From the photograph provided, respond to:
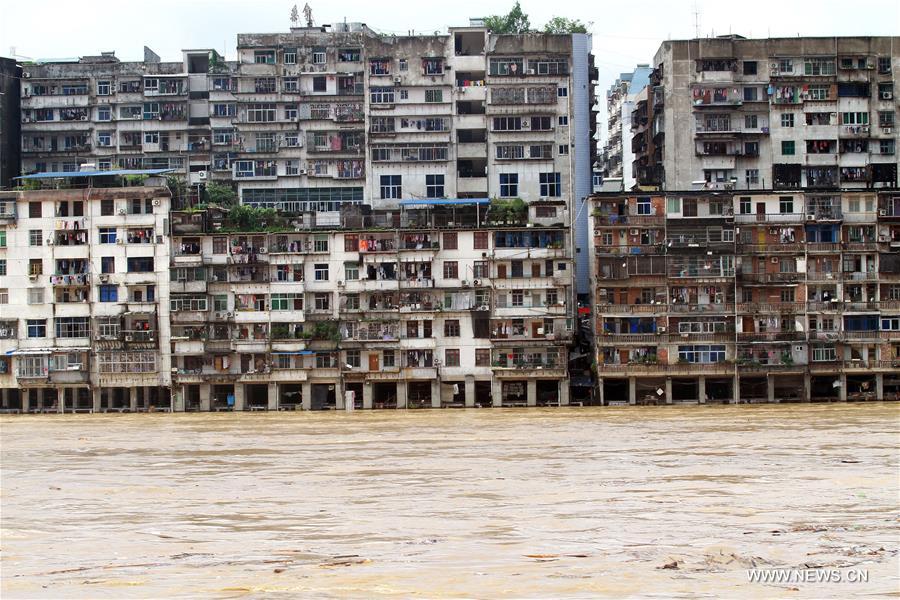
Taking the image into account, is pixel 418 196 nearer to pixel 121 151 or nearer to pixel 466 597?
pixel 121 151

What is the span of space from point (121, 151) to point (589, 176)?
32666mm

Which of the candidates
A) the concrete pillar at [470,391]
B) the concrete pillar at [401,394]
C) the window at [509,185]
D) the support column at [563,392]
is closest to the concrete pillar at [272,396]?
the concrete pillar at [401,394]

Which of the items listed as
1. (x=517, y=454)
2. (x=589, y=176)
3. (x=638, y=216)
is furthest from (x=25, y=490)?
(x=589, y=176)

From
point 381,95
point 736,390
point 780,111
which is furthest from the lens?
point 381,95

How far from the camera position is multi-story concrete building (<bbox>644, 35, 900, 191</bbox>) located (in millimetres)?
84312

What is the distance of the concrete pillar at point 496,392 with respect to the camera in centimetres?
7731

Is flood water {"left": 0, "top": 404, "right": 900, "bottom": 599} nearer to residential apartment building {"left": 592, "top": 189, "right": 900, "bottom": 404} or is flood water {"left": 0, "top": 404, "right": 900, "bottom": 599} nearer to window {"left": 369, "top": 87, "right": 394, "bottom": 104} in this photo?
residential apartment building {"left": 592, "top": 189, "right": 900, "bottom": 404}

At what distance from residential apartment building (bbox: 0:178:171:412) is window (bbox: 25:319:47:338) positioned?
6 centimetres

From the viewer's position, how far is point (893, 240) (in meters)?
78.1

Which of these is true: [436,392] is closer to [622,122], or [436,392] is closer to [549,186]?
[549,186]

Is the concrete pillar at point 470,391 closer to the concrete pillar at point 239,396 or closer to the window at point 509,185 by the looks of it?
the concrete pillar at point 239,396

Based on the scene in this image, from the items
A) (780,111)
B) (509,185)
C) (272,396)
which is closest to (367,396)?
(272,396)

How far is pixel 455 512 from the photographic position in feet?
98.2

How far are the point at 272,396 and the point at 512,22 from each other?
118 ft
